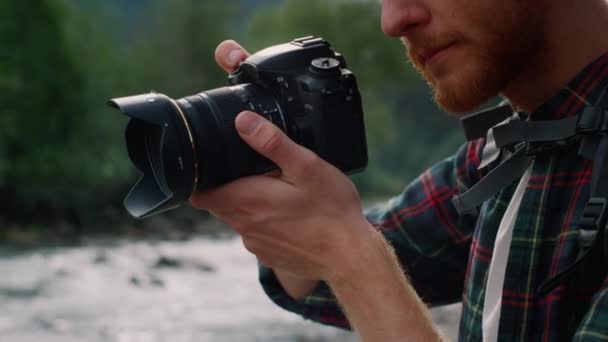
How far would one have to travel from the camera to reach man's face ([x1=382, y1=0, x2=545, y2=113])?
0.75 metres

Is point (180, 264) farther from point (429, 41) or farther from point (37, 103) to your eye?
point (429, 41)

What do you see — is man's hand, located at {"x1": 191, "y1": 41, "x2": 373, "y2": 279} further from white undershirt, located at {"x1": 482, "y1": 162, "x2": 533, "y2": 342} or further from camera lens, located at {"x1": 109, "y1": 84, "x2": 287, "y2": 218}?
white undershirt, located at {"x1": 482, "y1": 162, "x2": 533, "y2": 342}

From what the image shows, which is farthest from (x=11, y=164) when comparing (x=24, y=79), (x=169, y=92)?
(x=169, y=92)

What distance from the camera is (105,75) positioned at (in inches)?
303

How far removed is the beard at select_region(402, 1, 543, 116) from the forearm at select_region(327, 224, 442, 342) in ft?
0.55

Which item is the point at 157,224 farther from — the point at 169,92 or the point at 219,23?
the point at 219,23

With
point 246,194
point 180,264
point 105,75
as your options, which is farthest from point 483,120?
point 105,75

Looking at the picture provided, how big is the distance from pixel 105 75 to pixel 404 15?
719 cm

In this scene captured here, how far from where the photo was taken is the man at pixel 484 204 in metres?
0.68

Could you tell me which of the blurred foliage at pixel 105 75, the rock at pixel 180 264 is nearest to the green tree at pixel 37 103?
the blurred foliage at pixel 105 75

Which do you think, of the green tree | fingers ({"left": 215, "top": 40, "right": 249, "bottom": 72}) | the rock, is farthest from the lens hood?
the green tree

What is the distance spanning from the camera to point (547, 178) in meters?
0.74

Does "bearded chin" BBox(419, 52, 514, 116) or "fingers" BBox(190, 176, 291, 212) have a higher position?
"bearded chin" BBox(419, 52, 514, 116)

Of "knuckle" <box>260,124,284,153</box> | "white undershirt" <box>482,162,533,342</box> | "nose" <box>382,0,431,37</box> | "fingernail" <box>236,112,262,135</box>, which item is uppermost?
"nose" <box>382,0,431,37</box>
